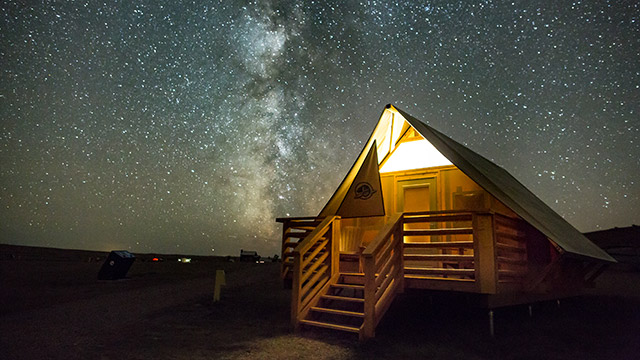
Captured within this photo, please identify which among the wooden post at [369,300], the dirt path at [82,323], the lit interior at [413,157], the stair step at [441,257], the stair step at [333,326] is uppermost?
the lit interior at [413,157]

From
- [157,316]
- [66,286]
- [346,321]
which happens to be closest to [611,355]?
[346,321]

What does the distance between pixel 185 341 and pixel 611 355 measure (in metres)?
6.34

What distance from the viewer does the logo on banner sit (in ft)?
27.7

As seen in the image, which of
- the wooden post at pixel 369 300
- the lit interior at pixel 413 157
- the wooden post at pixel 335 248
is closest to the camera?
the wooden post at pixel 369 300

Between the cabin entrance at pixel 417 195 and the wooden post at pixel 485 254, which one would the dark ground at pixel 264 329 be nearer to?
the wooden post at pixel 485 254

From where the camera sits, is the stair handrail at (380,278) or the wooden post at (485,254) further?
the wooden post at (485,254)

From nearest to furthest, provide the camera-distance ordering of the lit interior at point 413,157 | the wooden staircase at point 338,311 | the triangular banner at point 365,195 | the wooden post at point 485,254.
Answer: the wooden post at point 485,254, the wooden staircase at point 338,311, the triangular banner at point 365,195, the lit interior at point 413,157

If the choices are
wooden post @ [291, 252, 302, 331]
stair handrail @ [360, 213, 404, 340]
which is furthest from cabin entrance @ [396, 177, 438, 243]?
wooden post @ [291, 252, 302, 331]

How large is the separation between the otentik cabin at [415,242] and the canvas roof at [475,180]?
0.11 feet

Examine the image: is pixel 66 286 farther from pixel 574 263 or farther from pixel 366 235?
pixel 574 263

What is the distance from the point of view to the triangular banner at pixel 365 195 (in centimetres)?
828

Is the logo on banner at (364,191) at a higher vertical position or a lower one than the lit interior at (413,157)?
lower

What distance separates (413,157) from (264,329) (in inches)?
235

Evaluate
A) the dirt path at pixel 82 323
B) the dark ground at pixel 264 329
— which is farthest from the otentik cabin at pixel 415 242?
the dirt path at pixel 82 323
